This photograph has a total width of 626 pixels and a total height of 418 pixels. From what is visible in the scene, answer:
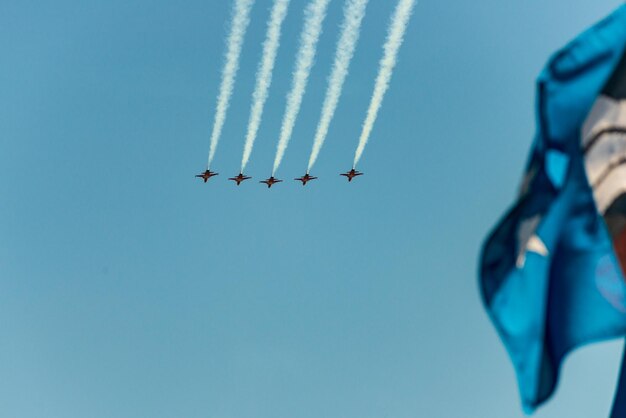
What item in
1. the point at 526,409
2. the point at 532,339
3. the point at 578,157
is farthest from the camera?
the point at 578,157

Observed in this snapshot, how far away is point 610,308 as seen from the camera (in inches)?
703

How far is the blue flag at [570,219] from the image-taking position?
59.1ft

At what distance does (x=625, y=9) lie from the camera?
61.2 ft

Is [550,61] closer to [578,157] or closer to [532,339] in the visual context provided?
[578,157]

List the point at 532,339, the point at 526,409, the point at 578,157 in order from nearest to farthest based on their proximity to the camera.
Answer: the point at 526,409
the point at 532,339
the point at 578,157

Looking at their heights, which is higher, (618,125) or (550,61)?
(550,61)

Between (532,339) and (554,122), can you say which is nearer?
(532,339)

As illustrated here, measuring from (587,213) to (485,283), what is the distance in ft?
9.80

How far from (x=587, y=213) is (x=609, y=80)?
3118mm

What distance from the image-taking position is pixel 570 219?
19.0 meters

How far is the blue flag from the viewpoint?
1802 centimetres

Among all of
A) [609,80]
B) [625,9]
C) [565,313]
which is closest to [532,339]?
[565,313]

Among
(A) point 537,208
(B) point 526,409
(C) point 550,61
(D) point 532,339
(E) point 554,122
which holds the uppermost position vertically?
(C) point 550,61

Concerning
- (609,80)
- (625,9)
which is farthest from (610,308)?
(625,9)
